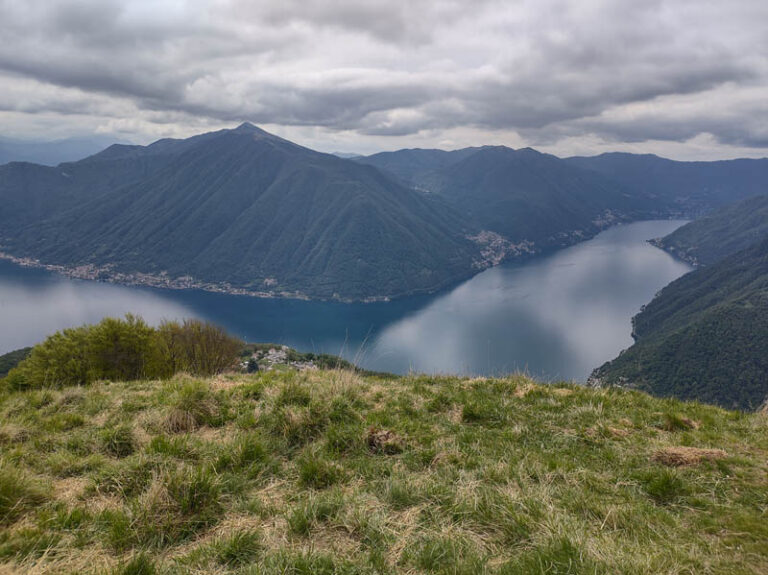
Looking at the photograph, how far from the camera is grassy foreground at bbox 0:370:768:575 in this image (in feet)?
10.3

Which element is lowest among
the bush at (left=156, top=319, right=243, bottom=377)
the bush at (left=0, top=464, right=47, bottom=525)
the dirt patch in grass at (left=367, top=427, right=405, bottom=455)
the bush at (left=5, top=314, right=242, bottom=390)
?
the bush at (left=156, top=319, right=243, bottom=377)

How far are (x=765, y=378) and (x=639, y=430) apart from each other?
466ft

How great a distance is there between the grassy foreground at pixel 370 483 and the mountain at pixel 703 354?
94.6 meters

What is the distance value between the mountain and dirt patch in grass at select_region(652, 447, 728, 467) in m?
94.4

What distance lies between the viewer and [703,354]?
119 meters

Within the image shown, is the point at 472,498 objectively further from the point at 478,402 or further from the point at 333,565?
the point at 478,402

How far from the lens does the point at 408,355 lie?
124 metres

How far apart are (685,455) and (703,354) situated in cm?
14874

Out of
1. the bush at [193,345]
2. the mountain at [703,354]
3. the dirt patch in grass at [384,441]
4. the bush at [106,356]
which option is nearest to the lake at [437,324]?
the mountain at [703,354]

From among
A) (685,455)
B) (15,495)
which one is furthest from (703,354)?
(15,495)

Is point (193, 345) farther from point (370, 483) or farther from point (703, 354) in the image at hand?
point (703, 354)

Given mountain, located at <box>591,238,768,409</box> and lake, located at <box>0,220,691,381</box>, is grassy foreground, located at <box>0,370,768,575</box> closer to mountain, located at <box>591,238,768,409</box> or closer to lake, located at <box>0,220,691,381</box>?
mountain, located at <box>591,238,768,409</box>

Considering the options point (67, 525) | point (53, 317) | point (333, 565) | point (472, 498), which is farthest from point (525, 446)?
point (53, 317)

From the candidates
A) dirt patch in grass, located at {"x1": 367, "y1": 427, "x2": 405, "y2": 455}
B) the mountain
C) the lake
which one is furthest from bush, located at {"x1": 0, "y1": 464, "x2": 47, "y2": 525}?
the lake
